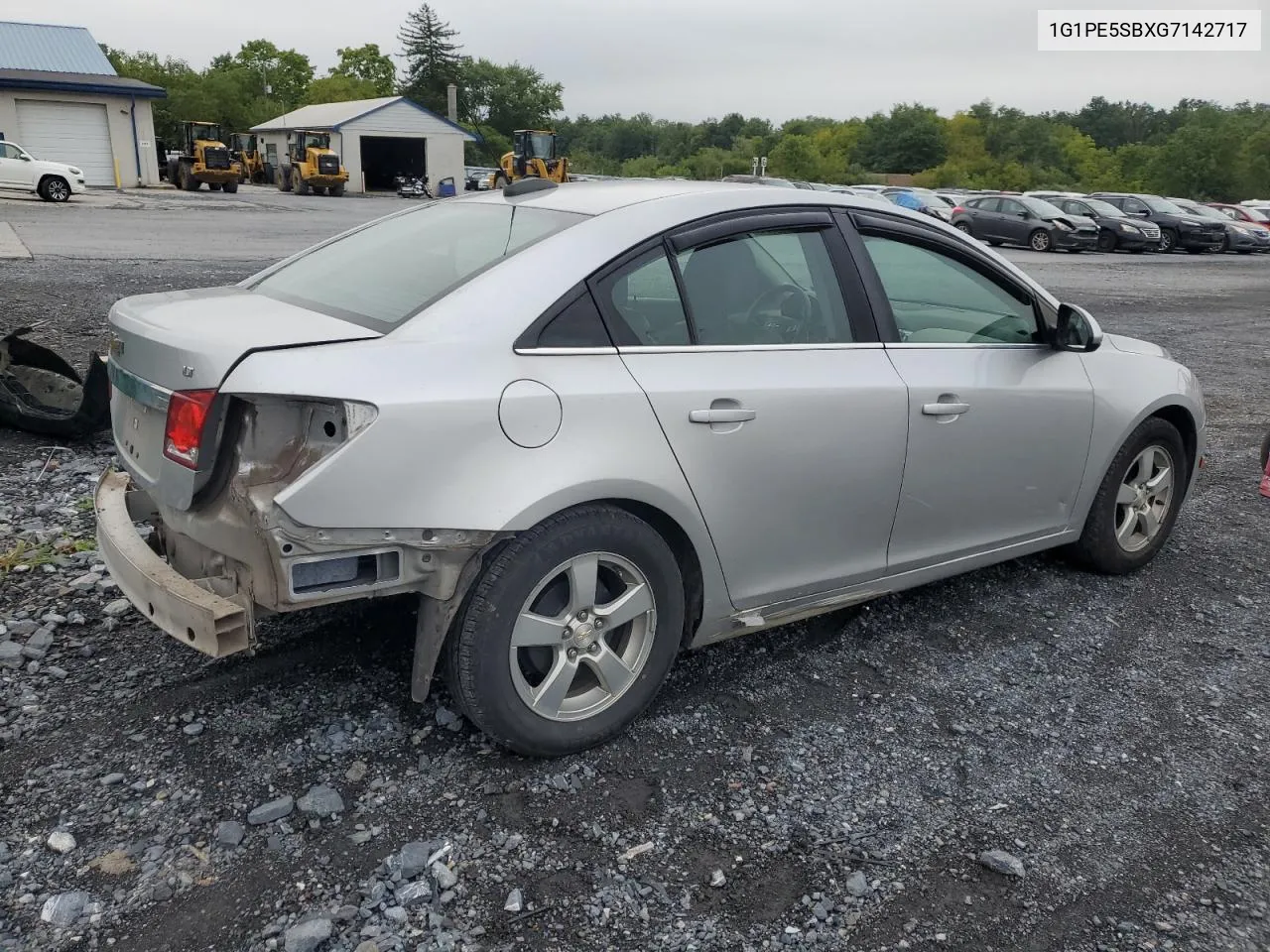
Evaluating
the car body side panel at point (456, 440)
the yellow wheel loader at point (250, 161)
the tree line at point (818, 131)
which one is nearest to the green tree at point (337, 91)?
the tree line at point (818, 131)

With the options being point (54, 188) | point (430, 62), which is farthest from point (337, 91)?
point (54, 188)

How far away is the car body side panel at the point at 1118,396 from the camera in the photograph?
171 inches

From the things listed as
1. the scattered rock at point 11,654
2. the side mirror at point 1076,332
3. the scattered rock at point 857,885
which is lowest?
the scattered rock at point 857,885

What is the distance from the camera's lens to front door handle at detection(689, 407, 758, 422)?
3133 mm

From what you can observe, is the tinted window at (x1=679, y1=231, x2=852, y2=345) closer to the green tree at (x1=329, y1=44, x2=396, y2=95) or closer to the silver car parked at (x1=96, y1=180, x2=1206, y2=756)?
the silver car parked at (x1=96, y1=180, x2=1206, y2=756)

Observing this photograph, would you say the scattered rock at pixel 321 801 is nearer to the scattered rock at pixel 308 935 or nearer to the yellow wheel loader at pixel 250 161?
the scattered rock at pixel 308 935

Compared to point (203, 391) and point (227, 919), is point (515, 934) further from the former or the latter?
point (203, 391)

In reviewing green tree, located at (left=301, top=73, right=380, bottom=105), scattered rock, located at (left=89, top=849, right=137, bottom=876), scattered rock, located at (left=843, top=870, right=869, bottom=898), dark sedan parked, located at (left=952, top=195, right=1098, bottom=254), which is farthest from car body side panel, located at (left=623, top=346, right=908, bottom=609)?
green tree, located at (left=301, top=73, right=380, bottom=105)

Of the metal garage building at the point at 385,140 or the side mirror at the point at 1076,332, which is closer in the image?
the side mirror at the point at 1076,332

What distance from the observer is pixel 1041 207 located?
29.2m

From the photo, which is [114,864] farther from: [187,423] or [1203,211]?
[1203,211]

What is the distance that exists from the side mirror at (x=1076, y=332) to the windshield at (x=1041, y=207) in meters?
27.3

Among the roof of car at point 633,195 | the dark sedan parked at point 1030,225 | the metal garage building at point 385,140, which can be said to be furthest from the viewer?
the metal garage building at point 385,140

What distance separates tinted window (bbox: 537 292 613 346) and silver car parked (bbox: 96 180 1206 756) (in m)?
0.01
